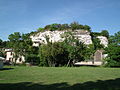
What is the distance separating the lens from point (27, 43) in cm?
4141

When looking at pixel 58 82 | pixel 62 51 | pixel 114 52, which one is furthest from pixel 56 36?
pixel 58 82

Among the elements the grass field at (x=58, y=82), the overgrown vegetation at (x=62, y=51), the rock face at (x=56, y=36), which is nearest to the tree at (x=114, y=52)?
the overgrown vegetation at (x=62, y=51)

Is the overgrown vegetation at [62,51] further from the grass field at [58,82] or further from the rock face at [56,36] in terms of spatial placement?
the grass field at [58,82]

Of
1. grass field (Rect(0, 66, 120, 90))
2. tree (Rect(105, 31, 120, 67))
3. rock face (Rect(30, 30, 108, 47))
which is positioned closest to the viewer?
grass field (Rect(0, 66, 120, 90))

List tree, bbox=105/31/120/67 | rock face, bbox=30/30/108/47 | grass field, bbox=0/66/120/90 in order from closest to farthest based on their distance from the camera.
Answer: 1. grass field, bbox=0/66/120/90
2. tree, bbox=105/31/120/67
3. rock face, bbox=30/30/108/47

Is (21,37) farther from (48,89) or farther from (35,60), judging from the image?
(48,89)

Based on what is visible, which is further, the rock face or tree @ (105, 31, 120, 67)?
the rock face

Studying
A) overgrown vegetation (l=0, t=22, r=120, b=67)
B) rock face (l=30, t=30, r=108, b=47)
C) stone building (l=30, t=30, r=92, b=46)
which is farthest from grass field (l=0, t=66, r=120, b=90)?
stone building (l=30, t=30, r=92, b=46)

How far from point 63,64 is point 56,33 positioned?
26.4m

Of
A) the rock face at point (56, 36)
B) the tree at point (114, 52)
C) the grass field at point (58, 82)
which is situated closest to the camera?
the grass field at point (58, 82)

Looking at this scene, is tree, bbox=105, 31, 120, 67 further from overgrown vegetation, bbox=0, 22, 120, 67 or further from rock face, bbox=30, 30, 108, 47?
rock face, bbox=30, 30, 108, 47

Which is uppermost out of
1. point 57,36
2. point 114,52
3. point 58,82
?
point 57,36

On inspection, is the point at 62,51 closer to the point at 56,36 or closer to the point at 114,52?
the point at 114,52

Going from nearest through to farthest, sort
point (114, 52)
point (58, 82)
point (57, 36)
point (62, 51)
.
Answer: point (58, 82)
point (114, 52)
point (62, 51)
point (57, 36)
